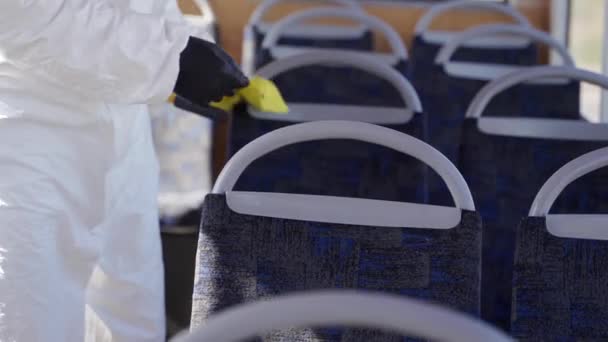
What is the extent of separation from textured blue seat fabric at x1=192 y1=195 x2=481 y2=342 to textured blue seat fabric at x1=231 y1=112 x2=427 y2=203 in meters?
0.65

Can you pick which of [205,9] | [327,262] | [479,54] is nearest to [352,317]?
[327,262]

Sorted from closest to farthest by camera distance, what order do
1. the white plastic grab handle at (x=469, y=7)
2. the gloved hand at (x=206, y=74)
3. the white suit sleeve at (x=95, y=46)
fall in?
the white suit sleeve at (x=95, y=46)
the gloved hand at (x=206, y=74)
the white plastic grab handle at (x=469, y=7)

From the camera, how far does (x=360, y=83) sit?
8.35ft

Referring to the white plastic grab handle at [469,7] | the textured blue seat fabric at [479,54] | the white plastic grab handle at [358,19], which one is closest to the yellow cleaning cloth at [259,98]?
the white plastic grab handle at [358,19]

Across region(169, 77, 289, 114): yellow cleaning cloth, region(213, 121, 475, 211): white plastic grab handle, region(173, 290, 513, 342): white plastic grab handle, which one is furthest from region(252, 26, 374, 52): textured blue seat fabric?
region(173, 290, 513, 342): white plastic grab handle

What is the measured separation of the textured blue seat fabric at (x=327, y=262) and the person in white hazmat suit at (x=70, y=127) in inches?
16.7

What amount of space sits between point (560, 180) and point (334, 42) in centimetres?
220

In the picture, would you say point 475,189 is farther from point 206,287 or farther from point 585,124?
point 206,287

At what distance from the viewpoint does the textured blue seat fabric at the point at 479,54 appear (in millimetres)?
A: 3207

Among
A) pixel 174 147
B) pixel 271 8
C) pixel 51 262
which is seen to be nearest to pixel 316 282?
pixel 51 262

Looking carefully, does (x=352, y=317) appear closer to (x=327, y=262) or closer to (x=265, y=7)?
(x=327, y=262)

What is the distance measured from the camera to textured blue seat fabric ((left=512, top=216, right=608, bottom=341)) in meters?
1.22

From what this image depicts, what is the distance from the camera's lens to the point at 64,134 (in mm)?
1614

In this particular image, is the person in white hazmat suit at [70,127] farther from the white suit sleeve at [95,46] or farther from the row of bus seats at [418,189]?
the row of bus seats at [418,189]
